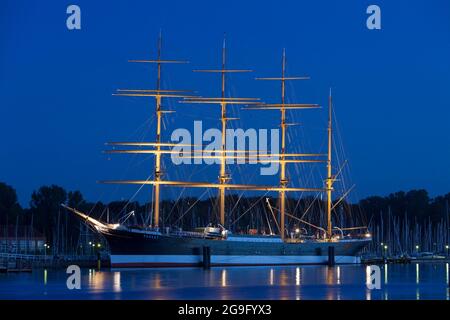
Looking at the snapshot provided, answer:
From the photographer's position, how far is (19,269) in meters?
90.5

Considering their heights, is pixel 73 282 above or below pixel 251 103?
below

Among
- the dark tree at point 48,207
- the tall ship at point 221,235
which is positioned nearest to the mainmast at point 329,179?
the tall ship at point 221,235

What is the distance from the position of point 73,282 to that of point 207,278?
38.1 ft

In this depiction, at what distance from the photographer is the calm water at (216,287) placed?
61031 mm

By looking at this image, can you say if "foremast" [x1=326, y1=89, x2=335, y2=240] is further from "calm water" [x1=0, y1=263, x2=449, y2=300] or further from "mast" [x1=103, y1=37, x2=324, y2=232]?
"calm water" [x1=0, y1=263, x2=449, y2=300]

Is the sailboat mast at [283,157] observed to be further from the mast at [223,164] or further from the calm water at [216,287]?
the calm water at [216,287]

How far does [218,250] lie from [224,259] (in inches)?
42.6

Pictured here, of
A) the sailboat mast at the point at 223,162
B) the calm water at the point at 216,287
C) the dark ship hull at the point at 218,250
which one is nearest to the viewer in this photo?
the calm water at the point at 216,287

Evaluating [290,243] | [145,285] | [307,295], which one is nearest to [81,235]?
[290,243]

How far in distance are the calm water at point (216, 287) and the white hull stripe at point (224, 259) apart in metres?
12.9

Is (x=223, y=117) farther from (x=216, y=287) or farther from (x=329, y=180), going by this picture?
(x=216, y=287)
